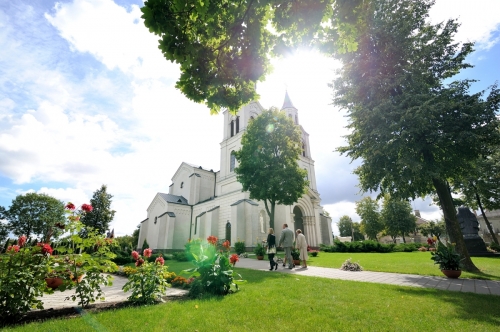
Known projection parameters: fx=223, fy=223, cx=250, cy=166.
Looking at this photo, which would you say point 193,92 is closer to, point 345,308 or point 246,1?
point 246,1

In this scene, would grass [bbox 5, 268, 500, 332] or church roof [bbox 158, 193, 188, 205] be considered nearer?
grass [bbox 5, 268, 500, 332]

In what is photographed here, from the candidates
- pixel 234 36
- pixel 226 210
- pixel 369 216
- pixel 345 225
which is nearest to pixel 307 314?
pixel 234 36

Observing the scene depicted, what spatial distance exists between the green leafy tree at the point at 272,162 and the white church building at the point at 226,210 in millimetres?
3365

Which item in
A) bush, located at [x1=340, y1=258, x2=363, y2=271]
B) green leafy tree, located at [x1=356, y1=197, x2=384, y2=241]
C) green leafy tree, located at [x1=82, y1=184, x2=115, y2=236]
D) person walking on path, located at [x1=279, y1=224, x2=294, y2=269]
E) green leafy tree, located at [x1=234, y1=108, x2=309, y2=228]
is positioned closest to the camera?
bush, located at [x1=340, y1=258, x2=363, y2=271]

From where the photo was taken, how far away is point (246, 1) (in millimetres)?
4156

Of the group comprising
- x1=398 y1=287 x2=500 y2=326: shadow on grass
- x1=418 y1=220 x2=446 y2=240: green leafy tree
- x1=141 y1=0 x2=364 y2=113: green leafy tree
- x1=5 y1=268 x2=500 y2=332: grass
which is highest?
x1=141 y1=0 x2=364 y2=113: green leafy tree

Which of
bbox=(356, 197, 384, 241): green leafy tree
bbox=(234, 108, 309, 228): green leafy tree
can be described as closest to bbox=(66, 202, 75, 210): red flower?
bbox=(234, 108, 309, 228): green leafy tree

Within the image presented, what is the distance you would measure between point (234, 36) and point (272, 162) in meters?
14.6

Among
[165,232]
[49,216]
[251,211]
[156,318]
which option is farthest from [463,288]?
[49,216]

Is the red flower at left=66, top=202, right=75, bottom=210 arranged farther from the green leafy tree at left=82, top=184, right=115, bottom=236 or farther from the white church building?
the green leafy tree at left=82, top=184, right=115, bottom=236

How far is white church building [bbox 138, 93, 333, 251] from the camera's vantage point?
2370 centimetres

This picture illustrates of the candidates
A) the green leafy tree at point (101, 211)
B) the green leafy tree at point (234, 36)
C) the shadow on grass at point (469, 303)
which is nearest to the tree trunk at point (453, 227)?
the shadow on grass at point (469, 303)

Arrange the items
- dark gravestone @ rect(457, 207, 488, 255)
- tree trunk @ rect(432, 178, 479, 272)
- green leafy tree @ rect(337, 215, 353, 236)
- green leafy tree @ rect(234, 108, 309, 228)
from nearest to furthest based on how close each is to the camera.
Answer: tree trunk @ rect(432, 178, 479, 272) < dark gravestone @ rect(457, 207, 488, 255) < green leafy tree @ rect(234, 108, 309, 228) < green leafy tree @ rect(337, 215, 353, 236)

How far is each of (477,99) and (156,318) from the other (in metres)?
14.5
